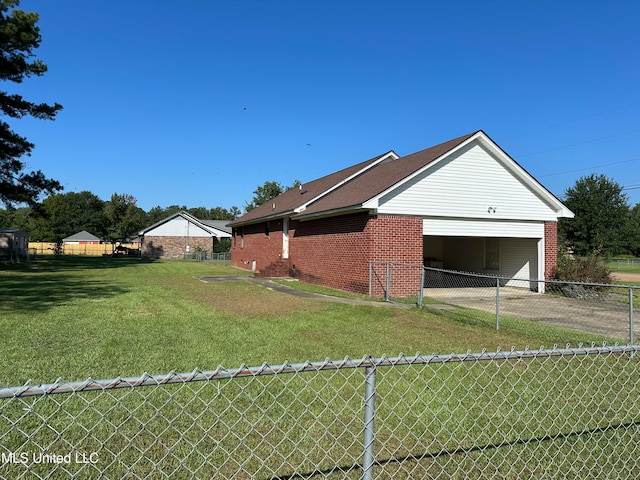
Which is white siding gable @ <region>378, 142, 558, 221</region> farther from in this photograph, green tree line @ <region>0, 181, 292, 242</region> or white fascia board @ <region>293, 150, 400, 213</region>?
green tree line @ <region>0, 181, 292, 242</region>

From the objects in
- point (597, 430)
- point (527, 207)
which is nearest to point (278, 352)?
point (597, 430)

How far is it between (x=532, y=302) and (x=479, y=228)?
10.8ft

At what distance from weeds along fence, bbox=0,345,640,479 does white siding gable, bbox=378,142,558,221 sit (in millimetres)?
10108

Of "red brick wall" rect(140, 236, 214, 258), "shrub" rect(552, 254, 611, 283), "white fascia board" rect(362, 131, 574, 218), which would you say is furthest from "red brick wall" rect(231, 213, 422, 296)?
"red brick wall" rect(140, 236, 214, 258)

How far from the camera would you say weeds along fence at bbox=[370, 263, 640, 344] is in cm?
958

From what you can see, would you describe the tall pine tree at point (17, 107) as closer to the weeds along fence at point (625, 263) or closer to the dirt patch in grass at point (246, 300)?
the dirt patch in grass at point (246, 300)

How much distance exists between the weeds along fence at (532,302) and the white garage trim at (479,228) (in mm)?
1563

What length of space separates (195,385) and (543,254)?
1587cm

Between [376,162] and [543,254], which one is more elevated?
[376,162]

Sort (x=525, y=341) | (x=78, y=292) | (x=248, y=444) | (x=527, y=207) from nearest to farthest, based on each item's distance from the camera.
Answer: (x=248, y=444), (x=525, y=341), (x=78, y=292), (x=527, y=207)

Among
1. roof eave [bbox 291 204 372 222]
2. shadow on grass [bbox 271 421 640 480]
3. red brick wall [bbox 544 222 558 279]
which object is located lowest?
shadow on grass [bbox 271 421 640 480]

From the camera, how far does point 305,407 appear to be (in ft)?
14.3

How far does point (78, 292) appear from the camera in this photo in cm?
1359

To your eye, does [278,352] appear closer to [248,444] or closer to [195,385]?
[195,385]
